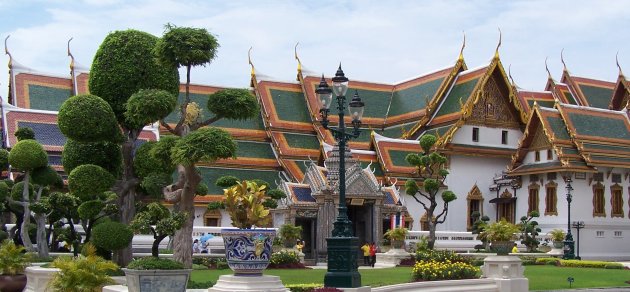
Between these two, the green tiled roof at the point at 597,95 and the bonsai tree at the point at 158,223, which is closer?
the bonsai tree at the point at 158,223

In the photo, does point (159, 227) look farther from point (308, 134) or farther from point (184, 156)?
point (308, 134)

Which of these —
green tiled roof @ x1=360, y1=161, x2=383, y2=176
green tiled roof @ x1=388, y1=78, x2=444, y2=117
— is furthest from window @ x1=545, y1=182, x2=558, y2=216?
green tiled roof @ x1=388, y1=78, x2=444, y2=117

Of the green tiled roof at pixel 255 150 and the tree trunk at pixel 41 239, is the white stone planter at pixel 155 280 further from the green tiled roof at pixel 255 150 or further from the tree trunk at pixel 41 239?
the green tiled roof at pixel 255 150

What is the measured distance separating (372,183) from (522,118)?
15.1 meters

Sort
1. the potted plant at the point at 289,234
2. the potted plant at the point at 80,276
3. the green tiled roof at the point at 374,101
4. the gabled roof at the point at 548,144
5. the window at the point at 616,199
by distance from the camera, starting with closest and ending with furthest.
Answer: the potted plant at the point at 80,276 < the potted plant at the point at 289,234 < the gabled roof at the point at 548,144 < the window at the point at 616,199 < the green tiled roof at the point at 374,101

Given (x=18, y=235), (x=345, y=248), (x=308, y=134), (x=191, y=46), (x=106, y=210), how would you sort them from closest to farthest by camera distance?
(x=345, y=248) < (x=191, y=46) < (x=106, y=210) < (x=18, y=235) < (x=308, y=134)

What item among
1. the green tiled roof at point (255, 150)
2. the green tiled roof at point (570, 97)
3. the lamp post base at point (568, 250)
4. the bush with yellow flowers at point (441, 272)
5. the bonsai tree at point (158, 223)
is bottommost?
the lamp post base at point (568, 250)

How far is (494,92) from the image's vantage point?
4447 centimetres

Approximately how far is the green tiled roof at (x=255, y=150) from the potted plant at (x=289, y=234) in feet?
52.0

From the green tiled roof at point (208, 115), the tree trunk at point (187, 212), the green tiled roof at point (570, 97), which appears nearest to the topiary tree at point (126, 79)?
the tree trunk at point (187, 212)

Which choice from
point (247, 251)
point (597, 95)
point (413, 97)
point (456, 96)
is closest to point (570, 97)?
point (597, 95)

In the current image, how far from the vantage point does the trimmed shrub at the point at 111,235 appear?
1847 centimetres

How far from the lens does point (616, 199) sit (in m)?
39.7

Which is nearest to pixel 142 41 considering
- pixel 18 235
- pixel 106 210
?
pixel 106 210
